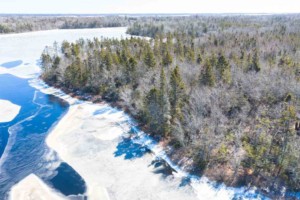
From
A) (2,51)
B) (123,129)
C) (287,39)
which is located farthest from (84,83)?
(2,51)


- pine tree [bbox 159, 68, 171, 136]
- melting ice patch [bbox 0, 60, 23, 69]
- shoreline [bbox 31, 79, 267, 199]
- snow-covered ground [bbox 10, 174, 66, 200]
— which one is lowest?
snow-covered ground [bbox 10, 174, 66, 200]

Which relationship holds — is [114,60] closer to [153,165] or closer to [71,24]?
[153,165]

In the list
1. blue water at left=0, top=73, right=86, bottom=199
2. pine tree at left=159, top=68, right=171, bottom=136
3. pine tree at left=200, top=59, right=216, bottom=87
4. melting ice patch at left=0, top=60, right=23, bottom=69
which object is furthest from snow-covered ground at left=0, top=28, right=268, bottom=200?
melting ice patch at left=0, top=60, right=23, bottom=69

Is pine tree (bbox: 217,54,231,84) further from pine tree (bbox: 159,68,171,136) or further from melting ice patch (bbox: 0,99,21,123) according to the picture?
melting ice patch (bbox: 0,99,21,123)

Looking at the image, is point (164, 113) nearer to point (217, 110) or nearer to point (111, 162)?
point (217, 110)

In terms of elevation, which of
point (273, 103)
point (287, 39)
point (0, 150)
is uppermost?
point (287, 39)

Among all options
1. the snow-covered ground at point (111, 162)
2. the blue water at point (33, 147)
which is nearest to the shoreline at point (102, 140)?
the snow-covered ground at point (111, 162)

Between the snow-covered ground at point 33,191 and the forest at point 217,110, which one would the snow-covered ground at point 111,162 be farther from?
the forest at point 217,110
